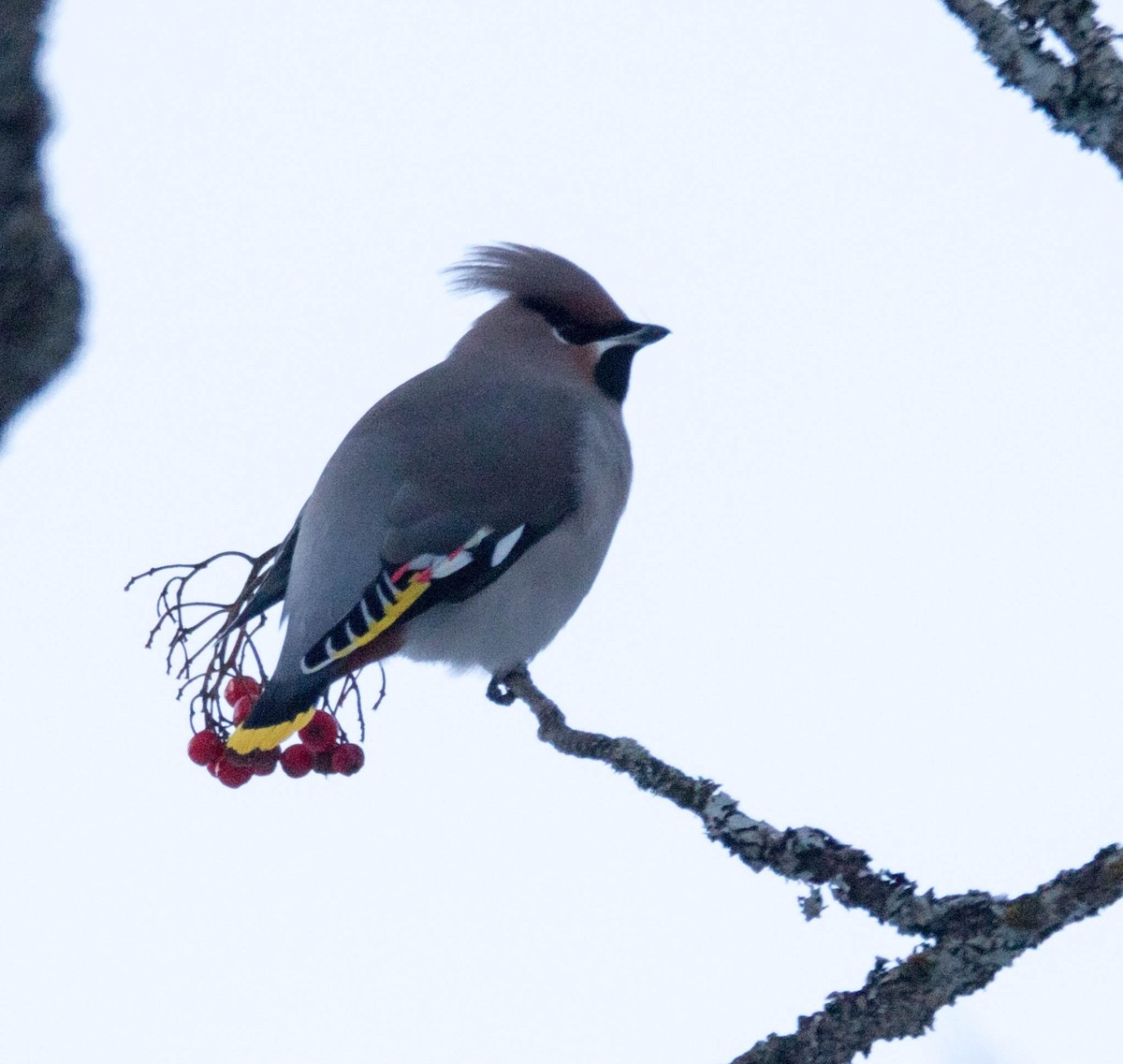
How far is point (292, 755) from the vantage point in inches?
142

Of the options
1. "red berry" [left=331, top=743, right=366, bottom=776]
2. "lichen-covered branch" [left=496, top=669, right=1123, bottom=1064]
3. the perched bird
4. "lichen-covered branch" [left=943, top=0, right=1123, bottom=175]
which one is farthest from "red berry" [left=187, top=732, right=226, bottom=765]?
"lichen-covered branch" [left=943, top=0, right=1123, bottom=175]

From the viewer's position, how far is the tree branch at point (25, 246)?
1.85 meters

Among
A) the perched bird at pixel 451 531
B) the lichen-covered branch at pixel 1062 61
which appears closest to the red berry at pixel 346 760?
the perched bird at pixel 451 531

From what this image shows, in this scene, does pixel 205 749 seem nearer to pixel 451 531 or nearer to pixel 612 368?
pixel 451 531

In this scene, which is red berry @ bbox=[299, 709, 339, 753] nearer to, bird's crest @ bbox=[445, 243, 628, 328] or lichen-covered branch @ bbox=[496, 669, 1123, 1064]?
lichen-covered branch @ bbox=[496, 669, 1123, 1064]

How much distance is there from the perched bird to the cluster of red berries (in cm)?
11

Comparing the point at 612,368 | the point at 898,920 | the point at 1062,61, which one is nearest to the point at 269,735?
the point at 898,920

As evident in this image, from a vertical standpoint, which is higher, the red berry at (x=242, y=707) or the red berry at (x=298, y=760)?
the red berry at (x=242, y=707)

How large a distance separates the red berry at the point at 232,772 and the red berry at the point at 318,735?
0.13m

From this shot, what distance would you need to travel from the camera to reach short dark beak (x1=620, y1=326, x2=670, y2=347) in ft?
15.4

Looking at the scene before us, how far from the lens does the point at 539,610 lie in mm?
4035

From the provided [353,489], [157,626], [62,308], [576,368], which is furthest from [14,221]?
[576,368]

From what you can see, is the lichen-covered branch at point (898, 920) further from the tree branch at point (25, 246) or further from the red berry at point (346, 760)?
the red berry at point (346, 760)

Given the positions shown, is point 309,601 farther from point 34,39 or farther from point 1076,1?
point 1076,1
